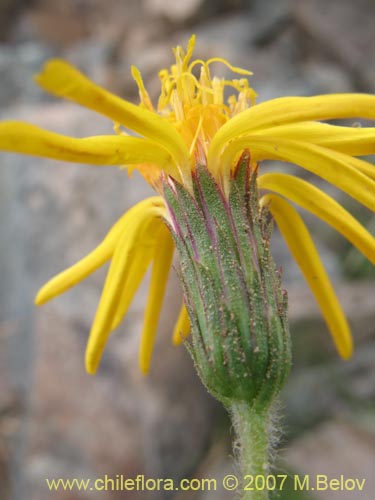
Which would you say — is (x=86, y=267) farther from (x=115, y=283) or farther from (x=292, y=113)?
(x=292, y=113)

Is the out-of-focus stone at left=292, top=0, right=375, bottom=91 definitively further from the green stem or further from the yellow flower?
the green stem

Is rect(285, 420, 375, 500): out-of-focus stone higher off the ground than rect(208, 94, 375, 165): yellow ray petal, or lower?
lower

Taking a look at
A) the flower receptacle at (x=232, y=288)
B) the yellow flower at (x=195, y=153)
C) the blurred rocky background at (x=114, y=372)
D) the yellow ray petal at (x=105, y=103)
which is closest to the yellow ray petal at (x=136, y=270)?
the yellow flower at (x=195, y=153)

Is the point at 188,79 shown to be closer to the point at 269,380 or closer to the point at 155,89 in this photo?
the point at 269,380

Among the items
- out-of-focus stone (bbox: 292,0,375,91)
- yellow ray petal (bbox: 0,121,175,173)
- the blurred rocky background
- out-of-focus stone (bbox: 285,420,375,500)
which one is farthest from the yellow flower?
out-of-focus stone (bbox: 292,0,375,91)

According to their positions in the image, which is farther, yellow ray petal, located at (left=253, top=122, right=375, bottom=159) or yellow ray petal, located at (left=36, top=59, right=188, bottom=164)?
yellow ray petal, located at (left=253, top=122, right=375, bottom=159)
